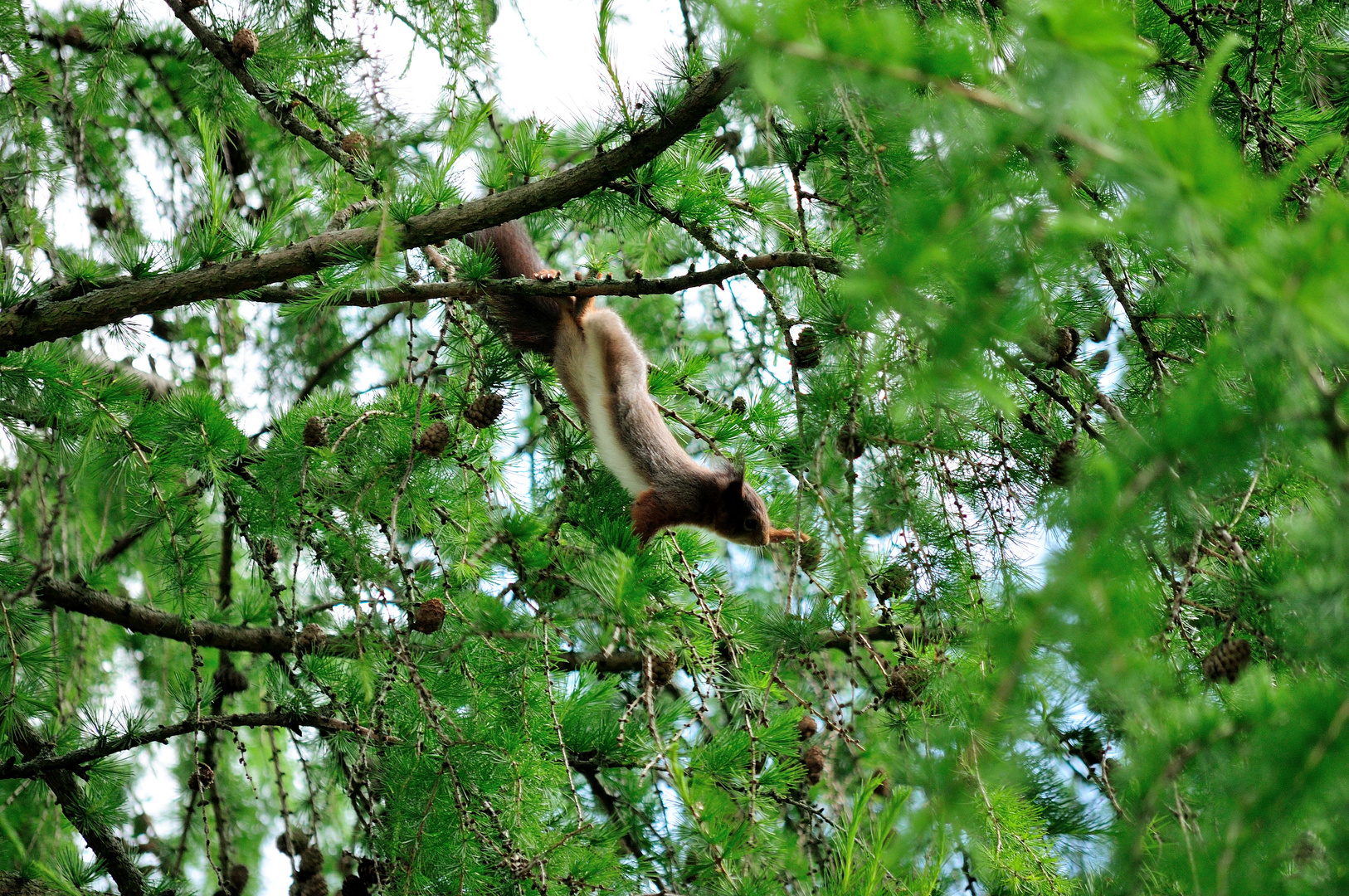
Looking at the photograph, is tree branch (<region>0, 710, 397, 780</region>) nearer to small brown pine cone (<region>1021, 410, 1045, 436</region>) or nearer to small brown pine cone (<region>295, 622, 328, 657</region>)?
small brown pine cone (<region>295, 622, 328, 657</region>)

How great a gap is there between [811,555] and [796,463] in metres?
0.22

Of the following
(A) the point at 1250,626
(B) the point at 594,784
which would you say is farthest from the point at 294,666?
(A) the point at 1250,626

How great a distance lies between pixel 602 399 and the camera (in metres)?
3.29

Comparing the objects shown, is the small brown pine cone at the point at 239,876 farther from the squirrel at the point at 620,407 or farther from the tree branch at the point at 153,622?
the squirrel at the point at 620,407

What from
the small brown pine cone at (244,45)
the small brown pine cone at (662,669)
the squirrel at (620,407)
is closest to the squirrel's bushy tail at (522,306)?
the squirrel at (620,407)

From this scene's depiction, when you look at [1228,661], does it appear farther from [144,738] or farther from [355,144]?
[144,738]

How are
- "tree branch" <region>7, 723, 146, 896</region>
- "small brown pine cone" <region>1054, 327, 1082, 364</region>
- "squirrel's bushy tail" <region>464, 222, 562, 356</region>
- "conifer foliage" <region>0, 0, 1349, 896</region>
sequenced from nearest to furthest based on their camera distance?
"conifer foliage" <region>0, 0, 1349, 896</region> → "small brown pine cone" <region>1054, 327, 1082, 364</region> → "tree branch" <region>7, 723, 146, 896</region> → "squirrel's bushy tail" <region>464, 222, 562, 356</region>

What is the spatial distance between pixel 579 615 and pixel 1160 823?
3.78 feet

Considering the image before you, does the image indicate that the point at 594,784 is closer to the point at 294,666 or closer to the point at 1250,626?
the point at 294,666

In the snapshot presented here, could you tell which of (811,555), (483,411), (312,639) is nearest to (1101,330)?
(811,555)

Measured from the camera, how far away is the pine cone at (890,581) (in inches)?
89.4

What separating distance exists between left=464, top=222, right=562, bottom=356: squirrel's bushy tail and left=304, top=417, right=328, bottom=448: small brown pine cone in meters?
0.96

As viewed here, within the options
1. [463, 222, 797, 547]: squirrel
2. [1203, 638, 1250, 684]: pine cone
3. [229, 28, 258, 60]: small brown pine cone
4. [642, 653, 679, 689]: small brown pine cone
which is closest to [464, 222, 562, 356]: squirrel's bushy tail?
[463, 222, 797, 547]: squirrel

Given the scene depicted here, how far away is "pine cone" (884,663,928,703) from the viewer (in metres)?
1.99
